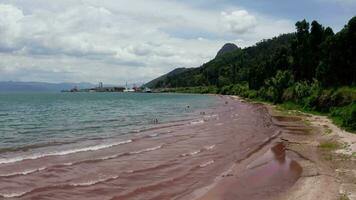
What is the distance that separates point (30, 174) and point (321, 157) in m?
18.7

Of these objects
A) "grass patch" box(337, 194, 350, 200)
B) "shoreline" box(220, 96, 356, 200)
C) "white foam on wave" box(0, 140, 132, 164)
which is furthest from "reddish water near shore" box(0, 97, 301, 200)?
"grass patch" box(337, 194, 350, 200)

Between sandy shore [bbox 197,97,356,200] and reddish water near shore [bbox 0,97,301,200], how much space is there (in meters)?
0.44

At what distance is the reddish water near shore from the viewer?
2053cm

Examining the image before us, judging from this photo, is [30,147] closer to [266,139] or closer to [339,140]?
[266,139]

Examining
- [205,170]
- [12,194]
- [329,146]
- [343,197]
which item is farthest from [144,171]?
[329,146]

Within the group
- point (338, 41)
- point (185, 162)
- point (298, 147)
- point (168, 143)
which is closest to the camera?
point (185, 162)

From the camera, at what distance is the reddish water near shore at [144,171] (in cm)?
2053

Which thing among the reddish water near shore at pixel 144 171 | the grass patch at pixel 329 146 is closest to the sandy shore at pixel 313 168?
the grass patch at pixel 329 146

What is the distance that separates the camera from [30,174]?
24047 millimetres

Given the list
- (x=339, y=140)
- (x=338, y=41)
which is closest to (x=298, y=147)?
(x=339, y=140)

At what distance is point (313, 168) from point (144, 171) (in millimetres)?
10275

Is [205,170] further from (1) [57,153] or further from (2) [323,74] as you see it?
(2) [323,74]

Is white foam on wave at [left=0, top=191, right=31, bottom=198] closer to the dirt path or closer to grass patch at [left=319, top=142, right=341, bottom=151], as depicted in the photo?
the dirt path

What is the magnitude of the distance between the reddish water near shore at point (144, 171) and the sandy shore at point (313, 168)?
44cm
